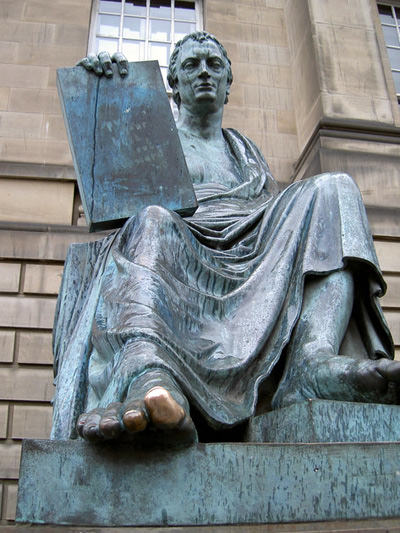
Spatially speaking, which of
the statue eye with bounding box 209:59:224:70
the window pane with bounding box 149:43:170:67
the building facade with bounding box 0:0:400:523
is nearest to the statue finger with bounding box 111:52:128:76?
the statue eye with bounding box 209:59:224:70

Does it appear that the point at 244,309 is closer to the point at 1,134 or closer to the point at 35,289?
the point at 35,289

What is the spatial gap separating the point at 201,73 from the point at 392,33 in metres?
8.04

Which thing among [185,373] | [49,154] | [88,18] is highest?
[88,18]

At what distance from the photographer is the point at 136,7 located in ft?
35.2

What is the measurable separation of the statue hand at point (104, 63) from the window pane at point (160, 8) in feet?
25.1

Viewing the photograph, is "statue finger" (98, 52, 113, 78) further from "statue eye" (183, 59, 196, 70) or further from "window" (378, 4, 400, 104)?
"window" (378, 4, 400, 104)

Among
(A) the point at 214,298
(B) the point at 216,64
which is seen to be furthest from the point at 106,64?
(A) the point at 214,298

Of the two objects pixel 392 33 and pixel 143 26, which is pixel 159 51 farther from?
pixel 392 33

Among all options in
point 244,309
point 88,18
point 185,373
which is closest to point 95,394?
point 185,373

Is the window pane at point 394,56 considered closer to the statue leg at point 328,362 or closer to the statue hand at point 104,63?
the statue hand at point 104,63

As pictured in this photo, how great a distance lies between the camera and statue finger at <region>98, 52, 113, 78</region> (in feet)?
11.6

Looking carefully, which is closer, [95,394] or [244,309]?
[95,394]

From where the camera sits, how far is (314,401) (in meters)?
2.14

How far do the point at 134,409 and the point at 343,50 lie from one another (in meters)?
8.41
